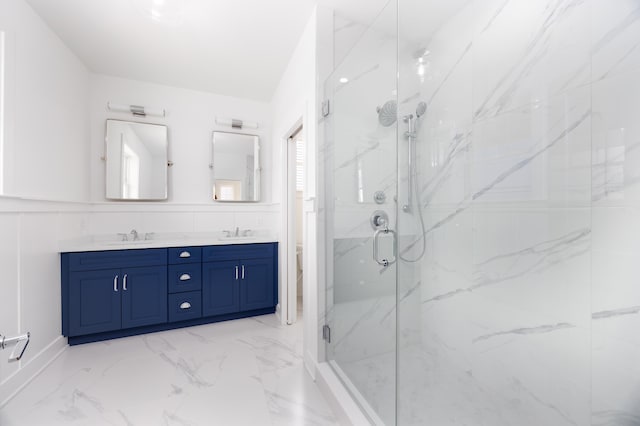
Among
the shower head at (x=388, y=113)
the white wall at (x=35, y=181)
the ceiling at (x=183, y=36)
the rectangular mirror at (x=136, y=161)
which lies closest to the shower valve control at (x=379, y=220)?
the shower head at (x=388, y=113)

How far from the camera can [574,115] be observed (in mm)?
944

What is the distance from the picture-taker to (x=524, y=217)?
3.51 ft

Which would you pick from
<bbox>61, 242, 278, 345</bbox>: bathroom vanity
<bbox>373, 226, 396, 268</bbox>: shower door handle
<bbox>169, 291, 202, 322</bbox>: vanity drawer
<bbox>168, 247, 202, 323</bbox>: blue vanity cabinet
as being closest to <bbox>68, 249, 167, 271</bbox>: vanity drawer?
<bbox>61, 242, 278, 345</bbox>: bathroom vanity

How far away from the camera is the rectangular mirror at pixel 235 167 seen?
3141 mm

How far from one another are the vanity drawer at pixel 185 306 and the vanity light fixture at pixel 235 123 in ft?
6.32

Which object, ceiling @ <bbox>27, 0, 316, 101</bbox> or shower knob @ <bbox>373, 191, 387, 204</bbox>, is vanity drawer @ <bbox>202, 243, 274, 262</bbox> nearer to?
shower knob @ <bbox>373, 191, 387, 204</bbox>

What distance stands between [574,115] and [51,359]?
342 cm

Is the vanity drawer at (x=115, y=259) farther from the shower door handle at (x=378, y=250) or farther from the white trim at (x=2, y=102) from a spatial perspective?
the shower door handle at (x=378, y=250)

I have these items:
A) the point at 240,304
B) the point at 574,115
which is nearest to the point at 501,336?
the point at 574,115

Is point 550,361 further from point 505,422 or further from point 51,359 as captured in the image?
point 51,359

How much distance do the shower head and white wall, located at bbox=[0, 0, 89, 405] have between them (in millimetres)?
2246

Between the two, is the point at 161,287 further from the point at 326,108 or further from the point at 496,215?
the point at 496,215

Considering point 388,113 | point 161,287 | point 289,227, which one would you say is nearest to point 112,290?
point 161,287

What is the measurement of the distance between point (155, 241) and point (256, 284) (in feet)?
3.55
